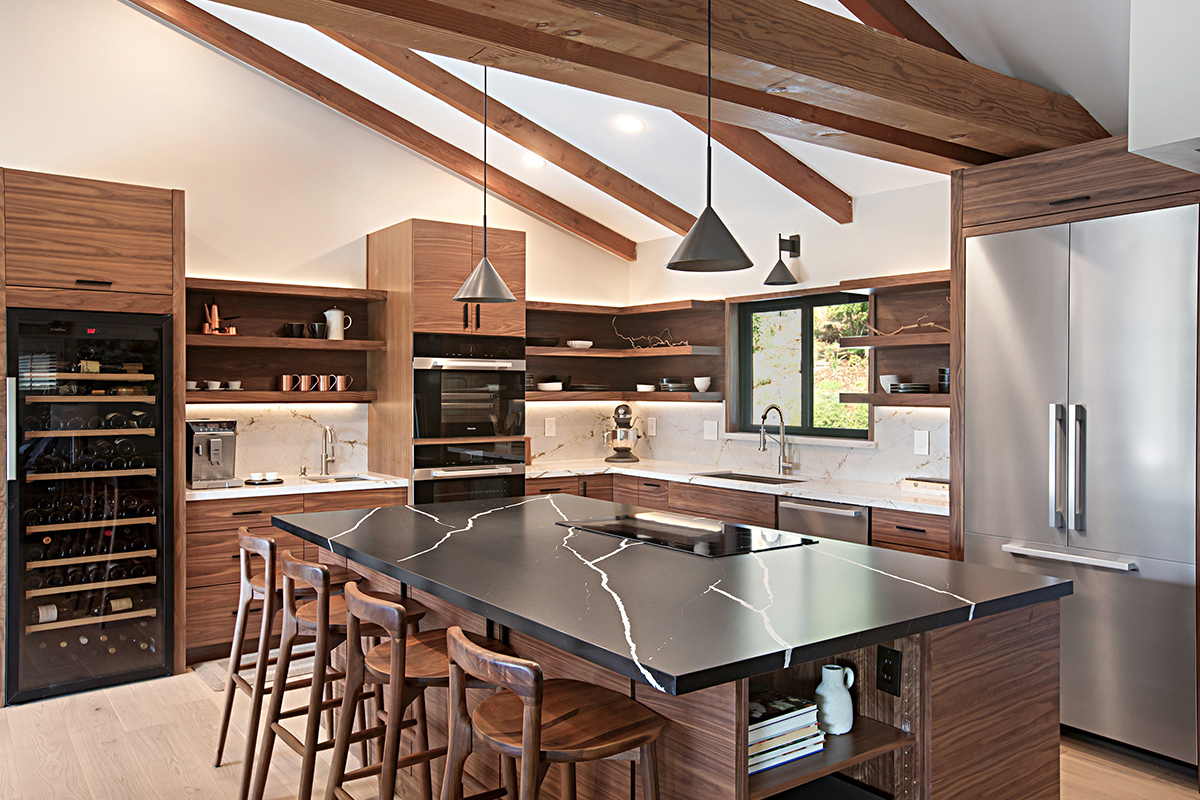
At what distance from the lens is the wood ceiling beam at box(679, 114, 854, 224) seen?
484 cm

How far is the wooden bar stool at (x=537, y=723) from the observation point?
1.77m

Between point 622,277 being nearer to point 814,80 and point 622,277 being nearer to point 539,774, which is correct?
point 814,80

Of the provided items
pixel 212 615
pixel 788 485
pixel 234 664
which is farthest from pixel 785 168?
pixel 212 615

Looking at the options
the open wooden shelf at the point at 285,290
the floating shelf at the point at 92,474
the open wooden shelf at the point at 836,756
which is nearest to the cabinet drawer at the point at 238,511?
the floating shelf at the point at 92,474

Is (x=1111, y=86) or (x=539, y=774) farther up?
(x=1111, y=86)

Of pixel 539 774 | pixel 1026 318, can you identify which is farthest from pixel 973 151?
pixel 539 774

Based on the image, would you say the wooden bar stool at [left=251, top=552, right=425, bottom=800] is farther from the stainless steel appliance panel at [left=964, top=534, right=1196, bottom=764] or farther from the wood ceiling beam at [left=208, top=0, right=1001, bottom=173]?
the stainless steel appliance panel at [left=964, top=534, right=1196, bottom=764]

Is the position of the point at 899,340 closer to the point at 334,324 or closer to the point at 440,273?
the point at 440,273

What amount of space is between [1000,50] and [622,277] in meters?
3.77

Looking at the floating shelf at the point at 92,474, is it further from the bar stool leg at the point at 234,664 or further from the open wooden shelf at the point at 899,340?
the open wooden shelf at the point at 899,340

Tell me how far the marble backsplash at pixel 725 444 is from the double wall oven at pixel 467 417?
84 cm

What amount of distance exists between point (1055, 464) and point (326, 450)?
415 centimetres

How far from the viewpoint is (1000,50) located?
3619 millimetres

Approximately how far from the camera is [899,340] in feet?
15.1
